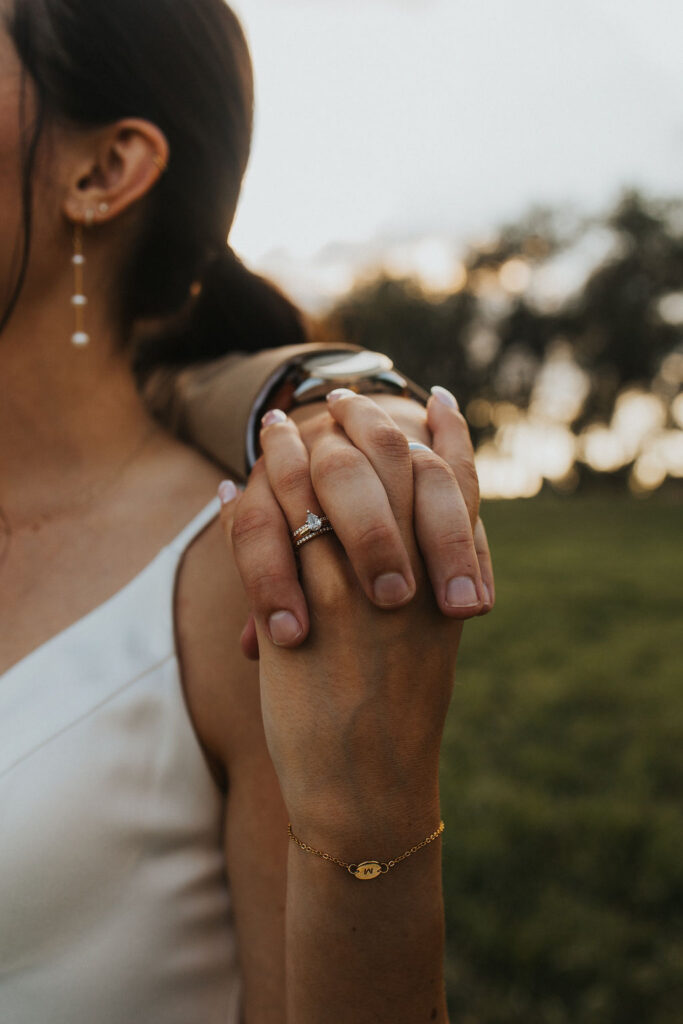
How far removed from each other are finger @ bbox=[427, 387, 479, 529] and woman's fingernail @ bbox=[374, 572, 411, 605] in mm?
205

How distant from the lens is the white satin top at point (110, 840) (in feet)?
4.69

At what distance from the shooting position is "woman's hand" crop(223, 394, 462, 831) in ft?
3.82

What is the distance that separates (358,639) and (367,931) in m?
0.40

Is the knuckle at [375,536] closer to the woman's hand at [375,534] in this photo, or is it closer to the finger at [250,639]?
the woman's hand at [375,534]

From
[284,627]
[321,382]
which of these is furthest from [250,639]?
[321,382]

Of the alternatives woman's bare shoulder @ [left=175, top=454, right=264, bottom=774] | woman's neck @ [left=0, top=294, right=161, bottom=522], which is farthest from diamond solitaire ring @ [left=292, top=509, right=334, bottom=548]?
woman's neck @ [left=0, top=294, right=161, bottom=522]

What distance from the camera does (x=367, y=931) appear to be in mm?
1201

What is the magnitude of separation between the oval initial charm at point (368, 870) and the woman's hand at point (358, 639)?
0.17 feet

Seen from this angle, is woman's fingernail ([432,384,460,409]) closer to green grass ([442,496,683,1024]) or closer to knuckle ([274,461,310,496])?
knuckle ([274,461,310,496])

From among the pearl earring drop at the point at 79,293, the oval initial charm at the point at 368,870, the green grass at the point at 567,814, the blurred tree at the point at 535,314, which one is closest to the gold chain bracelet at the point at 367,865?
the oval initial charm at the point at 368,870

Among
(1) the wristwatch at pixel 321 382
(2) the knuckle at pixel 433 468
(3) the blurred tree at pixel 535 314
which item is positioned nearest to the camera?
(2) the knuckle at pixel 433 468

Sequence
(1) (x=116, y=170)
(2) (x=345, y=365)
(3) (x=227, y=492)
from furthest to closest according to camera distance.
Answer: (1) (x=116, y=170) → (2) (x=345, y=365) → (3) (x=227, y=492)

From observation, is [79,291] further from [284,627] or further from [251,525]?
[284,627]

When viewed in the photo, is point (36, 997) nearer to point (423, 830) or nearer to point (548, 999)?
point (423, 830)
